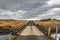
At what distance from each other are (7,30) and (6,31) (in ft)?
1.08

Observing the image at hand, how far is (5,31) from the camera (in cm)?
4594

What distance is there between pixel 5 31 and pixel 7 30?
1.75 feet

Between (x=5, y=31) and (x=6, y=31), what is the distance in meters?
0.27

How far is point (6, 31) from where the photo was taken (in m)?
46.1

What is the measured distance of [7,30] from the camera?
46125mm
